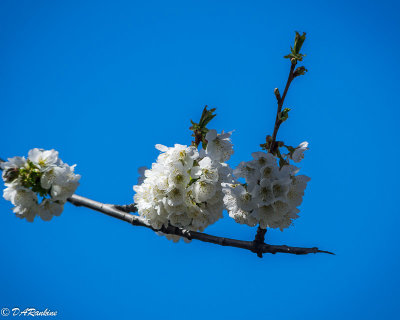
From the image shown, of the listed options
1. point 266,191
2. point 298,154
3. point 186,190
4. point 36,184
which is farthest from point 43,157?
point 298,154

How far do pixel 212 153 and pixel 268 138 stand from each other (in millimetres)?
385

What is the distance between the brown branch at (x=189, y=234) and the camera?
1.91 metres

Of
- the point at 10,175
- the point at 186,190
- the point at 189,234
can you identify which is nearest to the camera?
the point at 10,175

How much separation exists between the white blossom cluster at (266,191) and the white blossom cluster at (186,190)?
18 cm

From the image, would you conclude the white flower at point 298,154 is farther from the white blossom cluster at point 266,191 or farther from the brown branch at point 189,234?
the brown branch at point 189,234

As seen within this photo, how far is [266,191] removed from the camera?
6.81 ft

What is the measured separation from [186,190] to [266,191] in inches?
17.9

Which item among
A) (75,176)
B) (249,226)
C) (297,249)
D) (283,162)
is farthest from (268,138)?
(75,176)

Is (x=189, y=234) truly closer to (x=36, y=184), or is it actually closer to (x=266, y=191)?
(x=266, y=191)

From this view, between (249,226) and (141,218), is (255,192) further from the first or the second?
(141,218)

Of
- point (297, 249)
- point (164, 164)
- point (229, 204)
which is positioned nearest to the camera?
point (297, 249)

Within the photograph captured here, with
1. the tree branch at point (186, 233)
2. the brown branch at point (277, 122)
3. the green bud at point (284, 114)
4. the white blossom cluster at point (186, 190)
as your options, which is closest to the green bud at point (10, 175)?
the tree branch at point (186, 233)

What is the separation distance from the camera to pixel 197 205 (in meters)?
2.33

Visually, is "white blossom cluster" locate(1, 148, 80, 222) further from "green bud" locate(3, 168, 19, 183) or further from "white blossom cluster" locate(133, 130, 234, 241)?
"white blossom cluster" locate(133, 130, 234, 241)
